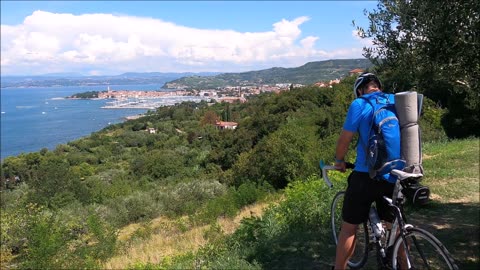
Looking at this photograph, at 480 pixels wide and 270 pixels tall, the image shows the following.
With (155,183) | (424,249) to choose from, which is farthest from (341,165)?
(155,183)

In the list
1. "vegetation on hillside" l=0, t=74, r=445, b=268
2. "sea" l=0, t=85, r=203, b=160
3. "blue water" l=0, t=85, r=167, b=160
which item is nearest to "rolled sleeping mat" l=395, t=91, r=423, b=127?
"vegetation on hillside" l=0, t=74, r=445, b=268

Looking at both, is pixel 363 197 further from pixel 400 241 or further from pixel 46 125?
pixel 46 125

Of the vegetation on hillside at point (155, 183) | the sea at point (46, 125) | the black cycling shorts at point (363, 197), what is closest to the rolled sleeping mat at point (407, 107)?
the black cycling shorts at point (363, 197)

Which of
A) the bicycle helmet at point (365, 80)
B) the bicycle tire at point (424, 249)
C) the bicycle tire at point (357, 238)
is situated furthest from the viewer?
the bicycle tire at point (357, 238)

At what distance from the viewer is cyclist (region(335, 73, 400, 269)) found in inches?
113

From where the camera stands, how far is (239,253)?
4.64 metres

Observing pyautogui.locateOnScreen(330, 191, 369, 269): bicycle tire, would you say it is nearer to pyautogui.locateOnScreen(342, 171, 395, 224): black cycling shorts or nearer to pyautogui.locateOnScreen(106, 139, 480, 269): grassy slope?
pyautogui.locateOnScreen(106, 139, 480, 269): grassy slope

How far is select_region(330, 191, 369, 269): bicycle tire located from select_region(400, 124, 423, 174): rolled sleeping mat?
83 centimetres

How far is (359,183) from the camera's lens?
2.94 m

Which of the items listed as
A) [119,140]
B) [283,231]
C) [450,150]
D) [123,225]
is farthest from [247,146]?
[119,140]

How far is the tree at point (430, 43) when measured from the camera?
3578mm

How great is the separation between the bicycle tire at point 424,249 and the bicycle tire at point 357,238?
0.43 m

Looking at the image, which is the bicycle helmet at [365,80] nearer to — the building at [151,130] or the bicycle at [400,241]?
the bicycle at [400,241]

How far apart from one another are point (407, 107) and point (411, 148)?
0.30 meters
